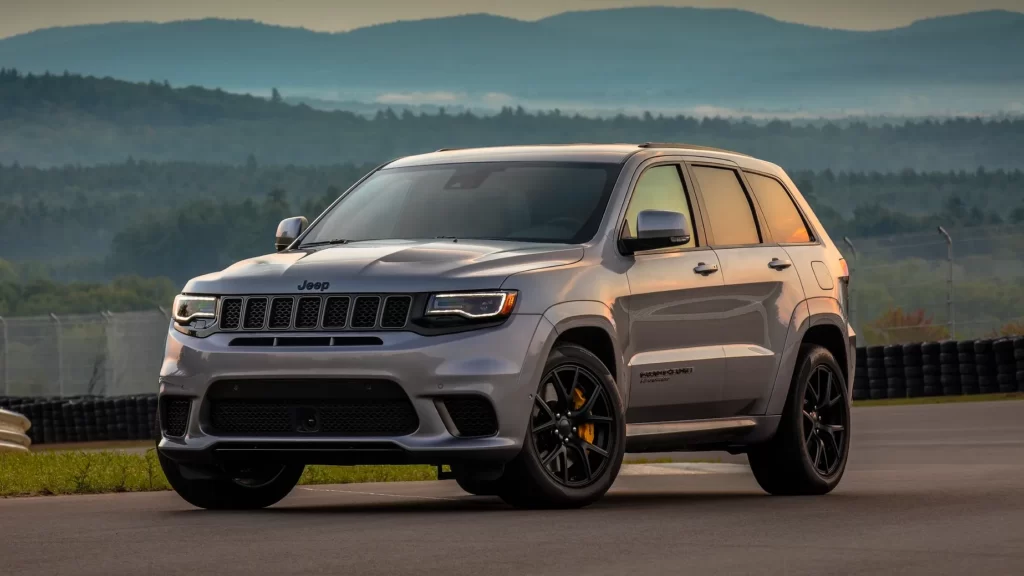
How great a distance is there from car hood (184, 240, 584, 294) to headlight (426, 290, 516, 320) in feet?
0.14

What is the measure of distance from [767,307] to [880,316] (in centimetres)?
2446

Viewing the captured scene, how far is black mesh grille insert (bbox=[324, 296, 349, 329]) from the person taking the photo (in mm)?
10008

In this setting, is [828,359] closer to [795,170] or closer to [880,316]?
[880,316]

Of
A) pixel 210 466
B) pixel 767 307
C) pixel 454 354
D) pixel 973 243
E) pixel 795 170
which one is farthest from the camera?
pixel 795 170

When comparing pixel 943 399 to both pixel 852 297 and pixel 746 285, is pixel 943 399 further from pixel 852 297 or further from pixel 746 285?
pixel 746 285

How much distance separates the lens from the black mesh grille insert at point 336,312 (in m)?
10.0

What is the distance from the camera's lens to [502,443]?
9875mm

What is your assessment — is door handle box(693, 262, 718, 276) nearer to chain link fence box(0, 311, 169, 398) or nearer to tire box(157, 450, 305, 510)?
tire box(157, 450, 305, 510)

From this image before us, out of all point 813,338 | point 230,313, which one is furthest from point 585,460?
point 813,338

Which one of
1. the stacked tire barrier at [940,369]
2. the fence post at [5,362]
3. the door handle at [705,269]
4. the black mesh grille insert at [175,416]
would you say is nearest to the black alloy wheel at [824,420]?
the door handle at [705,269]

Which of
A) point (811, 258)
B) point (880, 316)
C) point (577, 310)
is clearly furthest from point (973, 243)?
point (577, 310)

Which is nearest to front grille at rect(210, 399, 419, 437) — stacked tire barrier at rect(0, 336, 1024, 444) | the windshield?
the windshield

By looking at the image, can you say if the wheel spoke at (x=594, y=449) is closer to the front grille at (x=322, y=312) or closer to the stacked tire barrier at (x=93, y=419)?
the front grille at (x=322, y=312)

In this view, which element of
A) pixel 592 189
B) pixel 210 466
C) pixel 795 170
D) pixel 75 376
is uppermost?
pixel 592 189
